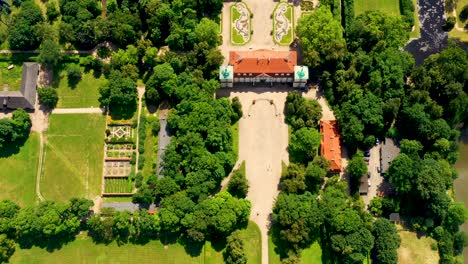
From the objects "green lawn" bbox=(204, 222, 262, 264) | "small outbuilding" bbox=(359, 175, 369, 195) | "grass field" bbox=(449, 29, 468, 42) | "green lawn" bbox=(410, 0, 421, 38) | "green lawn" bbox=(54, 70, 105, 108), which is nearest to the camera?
"green lawn" bbox=(204, 222, 262, 264)

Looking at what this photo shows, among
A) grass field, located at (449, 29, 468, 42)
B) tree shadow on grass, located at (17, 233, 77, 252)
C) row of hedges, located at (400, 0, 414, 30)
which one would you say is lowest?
tree shadow on grass, located at (17, 233, 77, 252)

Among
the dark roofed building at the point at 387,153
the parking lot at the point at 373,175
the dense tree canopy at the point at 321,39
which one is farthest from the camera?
the dense tree canopy at the point at 321,39

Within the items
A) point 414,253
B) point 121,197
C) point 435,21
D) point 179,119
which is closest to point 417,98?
point 435,21

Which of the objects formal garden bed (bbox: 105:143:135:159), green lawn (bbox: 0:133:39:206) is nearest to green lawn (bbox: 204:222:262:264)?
formal garden bed (bbox: 105:143:135:159)

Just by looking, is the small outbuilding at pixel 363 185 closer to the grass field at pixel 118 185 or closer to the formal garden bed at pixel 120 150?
the grass field at pixel 118 185

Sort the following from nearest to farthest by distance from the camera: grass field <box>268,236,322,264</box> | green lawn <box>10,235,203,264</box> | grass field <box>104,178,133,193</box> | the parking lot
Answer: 1. grass field <box>268,236,322,264</box>
2. green lawn <box>10,235,203,264</box>
3. the parking lot
4. grass field <box>104,178,133,193</box>

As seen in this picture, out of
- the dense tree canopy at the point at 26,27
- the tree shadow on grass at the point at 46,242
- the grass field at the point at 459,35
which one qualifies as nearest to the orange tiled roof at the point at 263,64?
the grass field at the point at 459,35

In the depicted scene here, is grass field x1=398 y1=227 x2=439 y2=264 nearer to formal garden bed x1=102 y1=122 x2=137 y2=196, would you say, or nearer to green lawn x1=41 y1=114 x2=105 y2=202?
formal garden bed x1=102 y1=122 x2=137 y2=196
